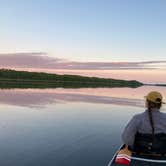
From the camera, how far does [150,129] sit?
27.9 feet

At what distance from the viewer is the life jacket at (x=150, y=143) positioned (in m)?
8.60

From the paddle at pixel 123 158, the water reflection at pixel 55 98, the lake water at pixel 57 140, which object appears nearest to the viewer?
the paddle at pixel 123 158

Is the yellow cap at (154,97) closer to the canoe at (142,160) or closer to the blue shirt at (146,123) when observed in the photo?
the blue shirt at (146,123)

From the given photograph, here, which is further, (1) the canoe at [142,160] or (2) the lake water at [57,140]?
(2) the lake water at [57,140]

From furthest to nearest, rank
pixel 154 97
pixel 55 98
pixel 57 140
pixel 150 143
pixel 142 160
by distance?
pixel 55 98 < pixel 57 140 < pixel 150 143 < pixel 142 160 < pixel 154 97

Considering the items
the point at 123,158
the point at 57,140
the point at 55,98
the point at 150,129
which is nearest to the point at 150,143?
the point at 150,129

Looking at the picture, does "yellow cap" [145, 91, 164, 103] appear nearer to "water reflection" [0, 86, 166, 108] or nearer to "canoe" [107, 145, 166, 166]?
"canoe" [107, 145, 166, 166]

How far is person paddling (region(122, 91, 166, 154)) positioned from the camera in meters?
8.48

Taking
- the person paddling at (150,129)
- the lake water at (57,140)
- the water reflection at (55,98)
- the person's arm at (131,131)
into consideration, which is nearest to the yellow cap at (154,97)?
the person paddling at (150,129)

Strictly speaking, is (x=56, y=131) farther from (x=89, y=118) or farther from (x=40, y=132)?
(x=89, y=118)

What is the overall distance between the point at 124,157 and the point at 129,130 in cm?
64

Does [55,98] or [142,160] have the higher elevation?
[142,160]

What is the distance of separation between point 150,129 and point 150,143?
39 cm

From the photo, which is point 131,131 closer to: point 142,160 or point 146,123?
point 146,123
